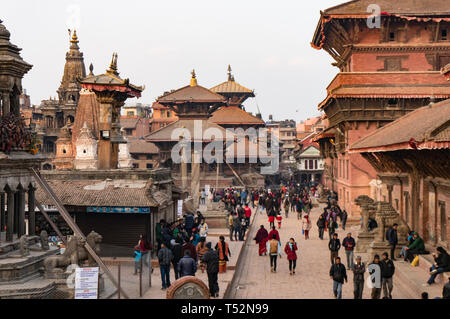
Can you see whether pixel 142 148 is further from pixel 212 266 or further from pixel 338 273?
pixel 338 273

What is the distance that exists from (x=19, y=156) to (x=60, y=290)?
12.3 ft

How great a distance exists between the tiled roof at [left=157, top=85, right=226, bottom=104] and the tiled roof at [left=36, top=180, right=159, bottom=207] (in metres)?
43.7

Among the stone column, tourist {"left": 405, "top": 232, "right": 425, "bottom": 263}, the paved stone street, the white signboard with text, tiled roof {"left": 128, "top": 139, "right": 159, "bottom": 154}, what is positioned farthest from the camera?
tiled roof {"left": 128, "top": 139, "right": 159, "bottom": 154}

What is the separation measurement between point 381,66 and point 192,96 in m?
33.2

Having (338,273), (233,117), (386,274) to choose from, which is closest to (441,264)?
(386,274)

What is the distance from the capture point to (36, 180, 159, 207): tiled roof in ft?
70.5

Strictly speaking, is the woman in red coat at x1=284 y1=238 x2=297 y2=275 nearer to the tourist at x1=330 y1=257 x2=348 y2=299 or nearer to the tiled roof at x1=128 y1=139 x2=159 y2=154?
the tourist at x1=330 y1=257 x2=348 y2=299

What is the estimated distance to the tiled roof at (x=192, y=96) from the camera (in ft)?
217

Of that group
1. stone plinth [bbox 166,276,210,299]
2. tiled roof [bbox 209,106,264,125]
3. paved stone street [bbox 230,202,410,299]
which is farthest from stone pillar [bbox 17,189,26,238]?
tiled roof [bbox 209,106,264,125]

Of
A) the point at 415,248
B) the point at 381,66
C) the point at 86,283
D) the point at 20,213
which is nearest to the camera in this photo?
the point at 86,283

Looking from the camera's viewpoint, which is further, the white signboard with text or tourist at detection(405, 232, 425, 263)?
tourist at detection(405, 232, 425, 263)

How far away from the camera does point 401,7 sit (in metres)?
37.0
